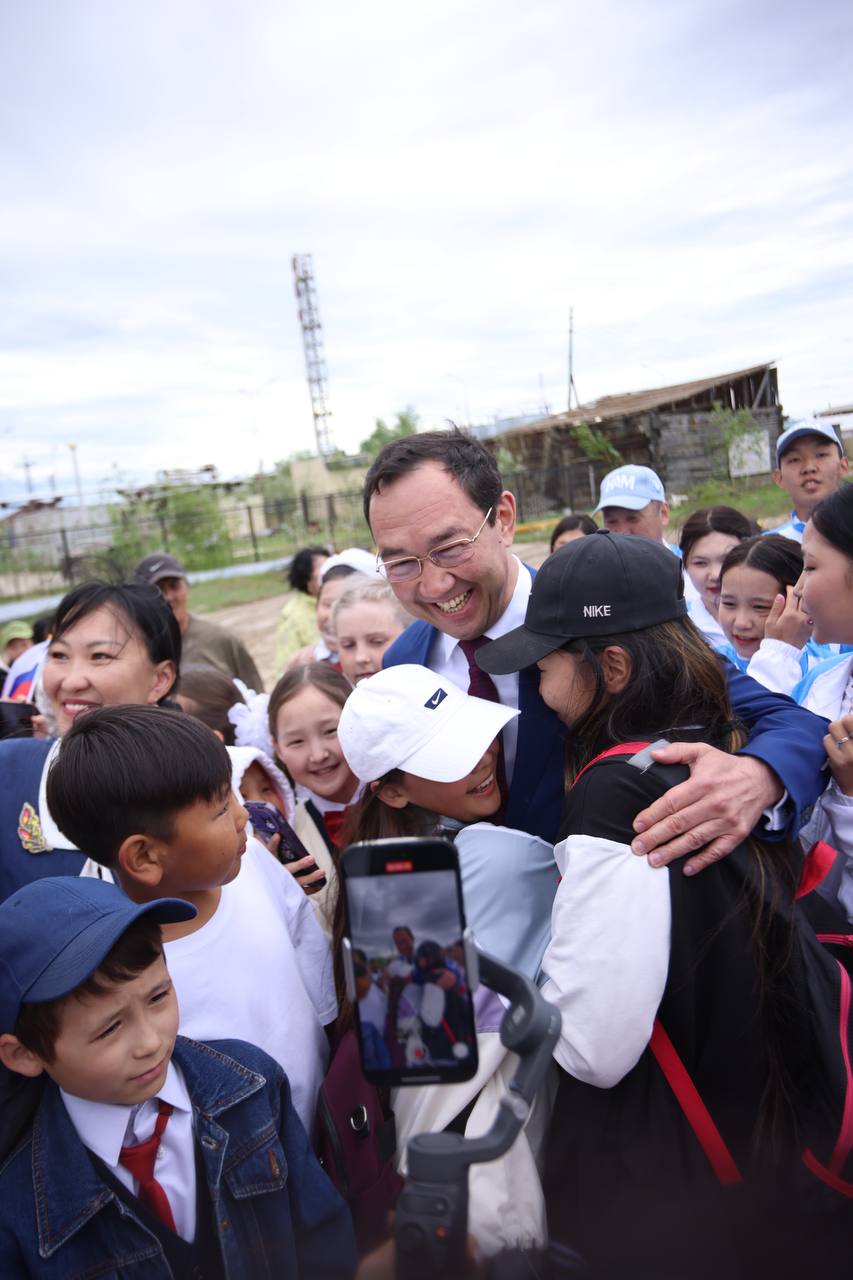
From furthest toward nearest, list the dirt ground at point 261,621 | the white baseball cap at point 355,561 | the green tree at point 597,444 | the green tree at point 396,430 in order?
the green tree at point 396,430 → the green tree at point 597,444 → the dirt ground at point 261,621 → the white baseball cap at point 355,561

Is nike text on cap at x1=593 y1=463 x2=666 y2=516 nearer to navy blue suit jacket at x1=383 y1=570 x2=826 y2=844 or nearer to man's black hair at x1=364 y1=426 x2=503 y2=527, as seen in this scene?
man's black hair at x1=364 y1=426 x2=503 y2=527

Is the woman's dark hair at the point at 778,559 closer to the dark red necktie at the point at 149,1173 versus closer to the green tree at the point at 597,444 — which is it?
the dark red necktie at the point at 149,1173

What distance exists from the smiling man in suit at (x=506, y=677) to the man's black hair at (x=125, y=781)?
731 mm

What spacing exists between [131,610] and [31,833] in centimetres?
77

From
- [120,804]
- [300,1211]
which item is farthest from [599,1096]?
[120,804]

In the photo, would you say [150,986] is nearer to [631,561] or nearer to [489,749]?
[489,749]

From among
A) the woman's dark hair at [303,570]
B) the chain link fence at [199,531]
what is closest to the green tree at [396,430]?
the chain link fence at [199,531]

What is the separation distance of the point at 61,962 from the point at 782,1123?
1.23 metres

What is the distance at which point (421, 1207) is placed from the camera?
76 centimetres

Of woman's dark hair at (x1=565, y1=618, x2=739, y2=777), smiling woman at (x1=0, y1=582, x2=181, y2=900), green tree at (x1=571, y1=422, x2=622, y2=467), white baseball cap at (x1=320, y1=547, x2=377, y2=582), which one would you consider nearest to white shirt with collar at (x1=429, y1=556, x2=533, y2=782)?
woman's dark hair at (x1=565, y1=618, x2=739, y2=777)

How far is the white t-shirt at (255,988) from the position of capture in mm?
1741

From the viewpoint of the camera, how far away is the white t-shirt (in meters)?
1.74

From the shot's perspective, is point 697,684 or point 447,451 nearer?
point 697,684

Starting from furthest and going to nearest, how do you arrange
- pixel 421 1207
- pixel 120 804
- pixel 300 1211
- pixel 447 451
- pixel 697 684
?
pixel 447 451 → pixel 120 804 → pixel 697 684 → pixel 300 1211 → pixel 421 1207
